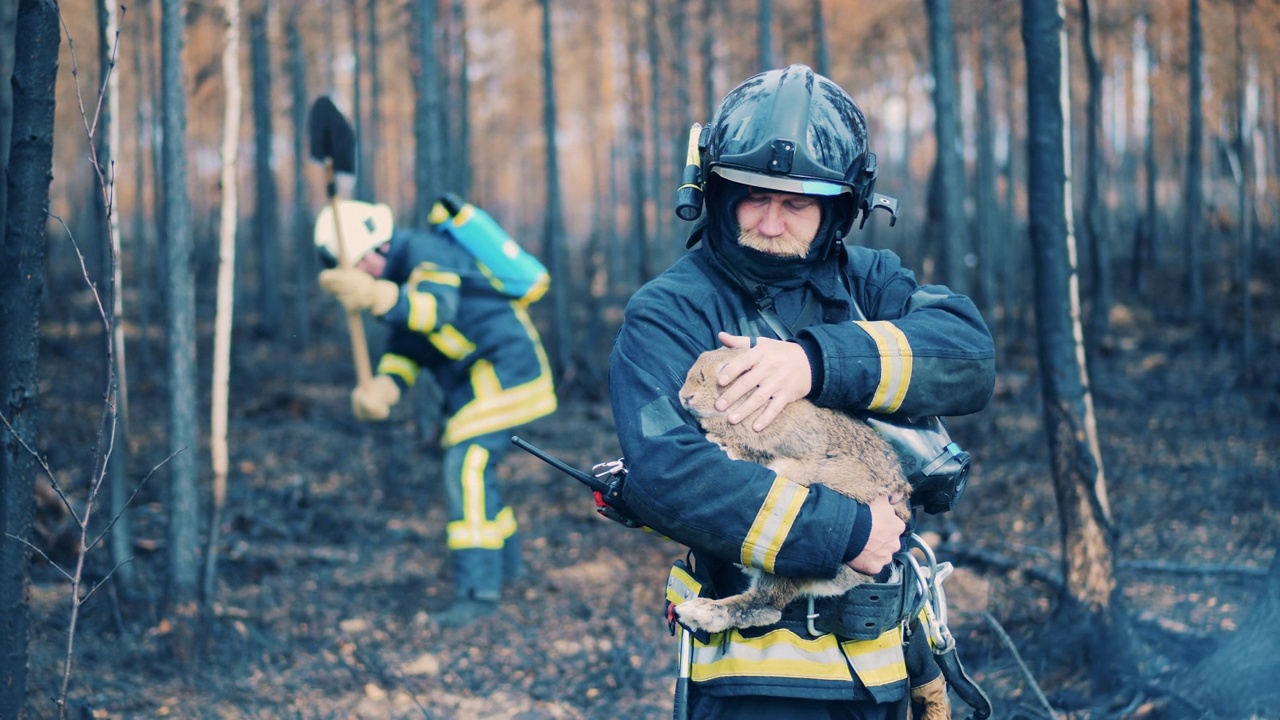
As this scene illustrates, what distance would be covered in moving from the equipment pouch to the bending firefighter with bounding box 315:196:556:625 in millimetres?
3993

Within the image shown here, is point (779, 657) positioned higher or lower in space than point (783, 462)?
lower

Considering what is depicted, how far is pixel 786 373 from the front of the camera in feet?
6.87

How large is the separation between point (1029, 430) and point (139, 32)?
615 inches

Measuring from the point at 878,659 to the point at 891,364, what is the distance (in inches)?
26.0

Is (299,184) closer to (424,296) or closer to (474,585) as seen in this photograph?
(424,296)

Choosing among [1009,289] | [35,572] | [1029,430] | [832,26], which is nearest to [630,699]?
[35,572]

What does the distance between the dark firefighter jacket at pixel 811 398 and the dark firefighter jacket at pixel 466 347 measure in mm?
3821

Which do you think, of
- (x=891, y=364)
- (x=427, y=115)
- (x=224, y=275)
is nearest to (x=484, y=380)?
(x=224, y=275)

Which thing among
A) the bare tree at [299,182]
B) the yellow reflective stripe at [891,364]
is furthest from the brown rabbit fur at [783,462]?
the bare tree at [299,182]

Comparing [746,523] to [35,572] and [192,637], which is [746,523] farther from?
[35,572]

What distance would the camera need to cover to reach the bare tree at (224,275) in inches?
205

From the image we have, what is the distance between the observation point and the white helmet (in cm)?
601

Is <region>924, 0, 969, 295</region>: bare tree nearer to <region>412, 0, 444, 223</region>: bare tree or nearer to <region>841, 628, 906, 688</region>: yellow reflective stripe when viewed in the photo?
<region>412, 0, 444, 223</region>: bare tree

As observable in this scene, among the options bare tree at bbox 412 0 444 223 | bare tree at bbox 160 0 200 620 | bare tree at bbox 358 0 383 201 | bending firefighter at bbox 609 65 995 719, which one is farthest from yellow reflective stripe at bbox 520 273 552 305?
bare tree at bbox 358 0 383 201
